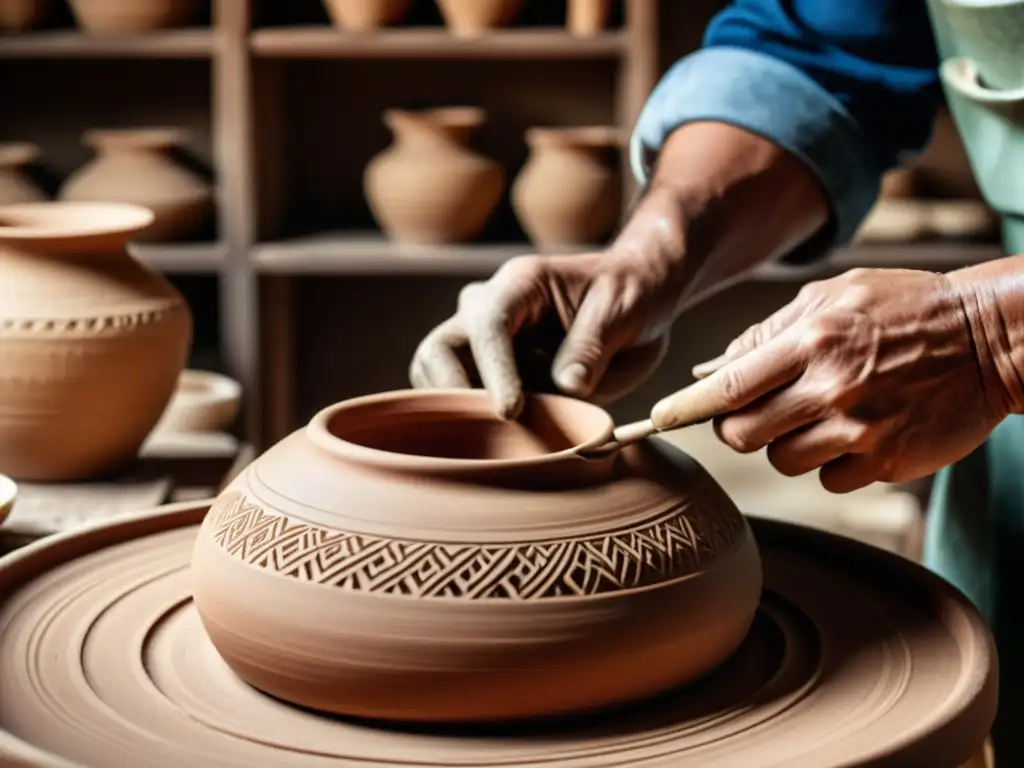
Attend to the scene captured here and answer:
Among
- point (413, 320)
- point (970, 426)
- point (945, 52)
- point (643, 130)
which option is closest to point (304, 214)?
point (413, 320)

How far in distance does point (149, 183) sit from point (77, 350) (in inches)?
58.3

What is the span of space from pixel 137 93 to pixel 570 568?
2.90 meters

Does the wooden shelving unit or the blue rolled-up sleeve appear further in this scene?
the wooden shelving unit

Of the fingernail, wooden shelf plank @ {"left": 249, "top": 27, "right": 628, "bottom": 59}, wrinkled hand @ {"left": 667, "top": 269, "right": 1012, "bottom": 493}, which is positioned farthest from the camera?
wooden shelf plank @ {"left": 249, "top": 27, "right": 628, "bottom": 59}

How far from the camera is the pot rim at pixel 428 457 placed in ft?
3.07

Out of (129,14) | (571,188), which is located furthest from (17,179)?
(571,188)

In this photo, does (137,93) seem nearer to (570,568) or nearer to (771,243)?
(771,243)

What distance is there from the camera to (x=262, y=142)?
3141mm

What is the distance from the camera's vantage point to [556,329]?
4.36ft

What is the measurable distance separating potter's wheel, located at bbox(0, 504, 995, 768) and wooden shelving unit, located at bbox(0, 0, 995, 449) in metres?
1.94

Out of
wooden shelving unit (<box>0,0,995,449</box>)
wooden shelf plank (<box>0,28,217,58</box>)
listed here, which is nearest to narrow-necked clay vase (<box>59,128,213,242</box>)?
wooden shelving unit (<box>0,0,995,449</box>)

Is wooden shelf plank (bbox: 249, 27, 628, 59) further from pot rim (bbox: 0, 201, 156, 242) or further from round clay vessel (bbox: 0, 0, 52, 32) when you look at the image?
pot rim (bbox: 0, 201, 156, 242)

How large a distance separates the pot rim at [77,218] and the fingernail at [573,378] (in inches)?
31.2

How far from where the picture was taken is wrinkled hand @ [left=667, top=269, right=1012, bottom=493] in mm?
1064
